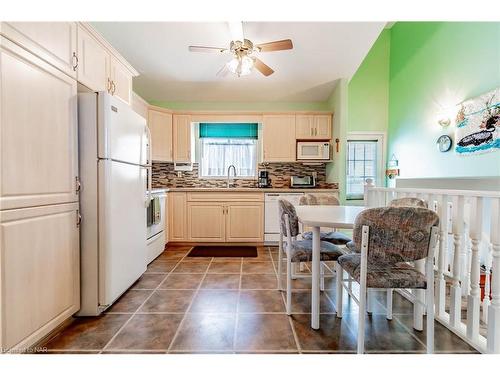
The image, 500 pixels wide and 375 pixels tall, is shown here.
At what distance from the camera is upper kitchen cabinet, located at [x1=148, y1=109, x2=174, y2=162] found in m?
3.84

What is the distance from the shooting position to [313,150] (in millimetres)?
4047

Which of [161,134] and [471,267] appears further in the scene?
[161,134]

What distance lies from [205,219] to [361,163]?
327 cm

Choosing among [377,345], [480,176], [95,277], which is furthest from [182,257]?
[480,176]

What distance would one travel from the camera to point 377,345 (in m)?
1.48

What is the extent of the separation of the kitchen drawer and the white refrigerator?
68.6 inches

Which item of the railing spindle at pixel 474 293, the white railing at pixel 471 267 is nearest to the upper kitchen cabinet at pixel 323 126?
the white railing at pixel 471 267

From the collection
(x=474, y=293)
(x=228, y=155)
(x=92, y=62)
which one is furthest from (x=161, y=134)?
(x=474, y=293)

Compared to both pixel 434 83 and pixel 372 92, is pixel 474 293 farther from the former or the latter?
pixel 372 92

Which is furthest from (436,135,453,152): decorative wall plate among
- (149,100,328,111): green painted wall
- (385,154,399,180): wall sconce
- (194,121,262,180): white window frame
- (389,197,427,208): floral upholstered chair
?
(194,121,262,180): white window frame

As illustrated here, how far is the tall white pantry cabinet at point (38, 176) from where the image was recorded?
1220mm

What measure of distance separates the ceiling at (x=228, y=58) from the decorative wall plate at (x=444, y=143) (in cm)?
168

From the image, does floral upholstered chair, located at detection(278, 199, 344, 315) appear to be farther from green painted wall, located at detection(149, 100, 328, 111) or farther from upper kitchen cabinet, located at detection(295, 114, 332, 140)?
green painted wall, located at detection(149, 100, 328, 111)

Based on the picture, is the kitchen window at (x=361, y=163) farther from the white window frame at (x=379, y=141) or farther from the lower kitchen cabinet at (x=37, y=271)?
the lower kitchen cabinet at (x=37, y=271)
